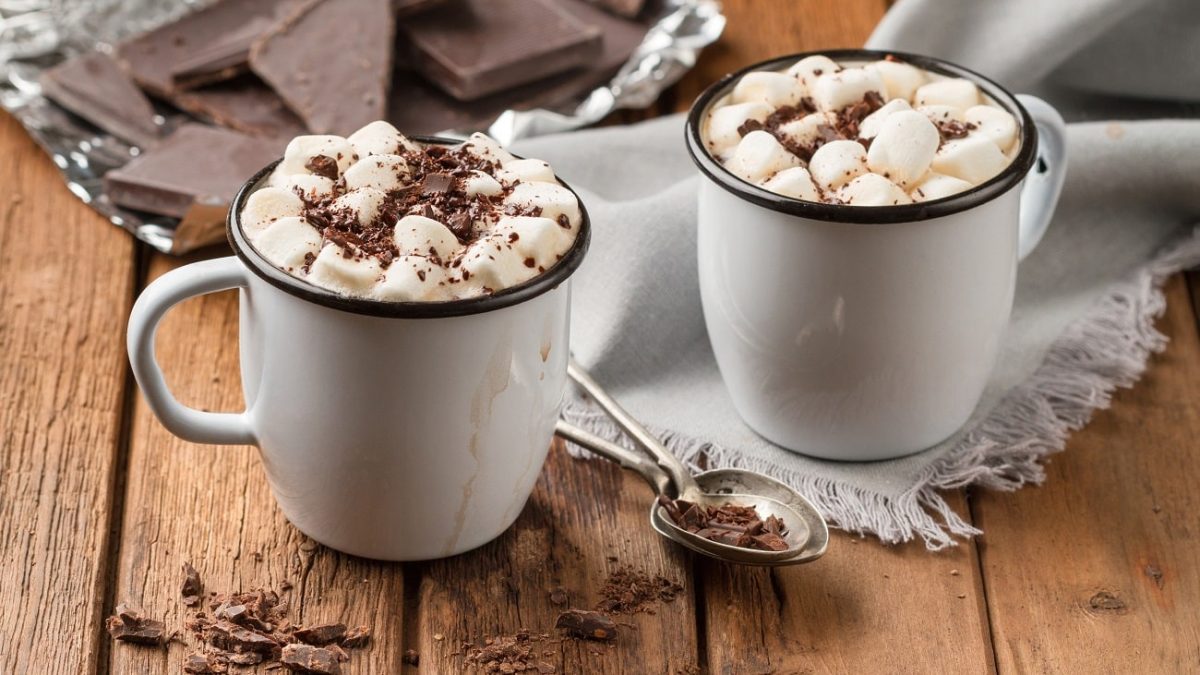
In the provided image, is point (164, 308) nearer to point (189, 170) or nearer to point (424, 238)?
point (424, 238)

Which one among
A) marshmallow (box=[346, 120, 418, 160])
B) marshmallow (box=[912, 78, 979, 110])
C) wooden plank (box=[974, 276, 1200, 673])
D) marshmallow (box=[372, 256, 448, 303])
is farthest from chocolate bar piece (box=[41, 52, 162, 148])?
wooden plank (box=[974, 276, 1200, 673])

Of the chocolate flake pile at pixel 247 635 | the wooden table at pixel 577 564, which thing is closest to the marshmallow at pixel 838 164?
the wooden table at pixel 577 564

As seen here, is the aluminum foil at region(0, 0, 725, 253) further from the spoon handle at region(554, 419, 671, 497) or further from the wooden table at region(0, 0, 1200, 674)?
the spoon handle at region(554, 419, 671, 497)

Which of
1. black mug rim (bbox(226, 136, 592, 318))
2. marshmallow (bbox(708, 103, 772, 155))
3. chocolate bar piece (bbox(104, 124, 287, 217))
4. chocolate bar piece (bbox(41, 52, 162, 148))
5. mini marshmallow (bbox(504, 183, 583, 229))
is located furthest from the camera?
chocolate bar piece (bbox(41, 52, 162, 148))

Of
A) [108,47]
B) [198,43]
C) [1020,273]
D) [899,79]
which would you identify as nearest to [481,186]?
[899,79]

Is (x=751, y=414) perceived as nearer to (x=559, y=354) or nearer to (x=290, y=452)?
(x=559, y=354)
